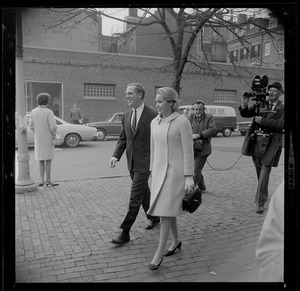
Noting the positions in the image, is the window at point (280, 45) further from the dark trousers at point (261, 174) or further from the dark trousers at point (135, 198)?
the dark trousers at point (261, 174)

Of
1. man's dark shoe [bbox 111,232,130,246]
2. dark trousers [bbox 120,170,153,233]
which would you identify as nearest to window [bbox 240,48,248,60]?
dark trousers [bbox 120,170,153,233]

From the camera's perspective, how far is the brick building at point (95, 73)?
2.81 m

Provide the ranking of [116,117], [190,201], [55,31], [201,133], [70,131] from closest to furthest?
[55,31] → [190,201] → [70,131] → [116,117] → [201,133]

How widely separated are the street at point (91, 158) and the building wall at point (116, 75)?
92cm

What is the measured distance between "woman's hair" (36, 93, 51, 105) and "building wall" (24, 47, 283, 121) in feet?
0.45

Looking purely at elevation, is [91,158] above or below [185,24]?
below

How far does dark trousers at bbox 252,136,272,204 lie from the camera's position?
14.9 feet

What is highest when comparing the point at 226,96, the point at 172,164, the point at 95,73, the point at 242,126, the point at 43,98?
the point at 95,73

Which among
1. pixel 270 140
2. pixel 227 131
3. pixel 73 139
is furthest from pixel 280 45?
pixel 227 131

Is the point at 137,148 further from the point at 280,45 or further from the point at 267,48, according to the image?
the point at 280,45

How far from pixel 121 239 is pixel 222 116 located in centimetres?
250

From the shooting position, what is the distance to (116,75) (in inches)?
142

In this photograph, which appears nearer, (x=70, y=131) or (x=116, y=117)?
(x=70, y=131)

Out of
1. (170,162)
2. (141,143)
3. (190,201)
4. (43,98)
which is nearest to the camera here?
(43,98)
